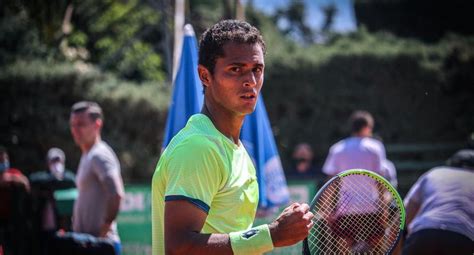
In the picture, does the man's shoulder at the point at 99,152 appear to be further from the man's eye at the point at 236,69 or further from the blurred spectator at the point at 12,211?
the man's eye at the point at 236,69

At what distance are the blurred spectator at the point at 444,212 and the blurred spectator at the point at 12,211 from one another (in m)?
5.64

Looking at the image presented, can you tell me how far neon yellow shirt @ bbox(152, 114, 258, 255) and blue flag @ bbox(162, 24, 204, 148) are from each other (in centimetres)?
223

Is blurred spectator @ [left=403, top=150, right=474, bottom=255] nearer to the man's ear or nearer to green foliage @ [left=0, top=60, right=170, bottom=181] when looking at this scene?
the man's ear

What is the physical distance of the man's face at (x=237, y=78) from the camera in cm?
295

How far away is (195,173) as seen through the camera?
8.87 feet

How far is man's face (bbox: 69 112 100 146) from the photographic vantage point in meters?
6.62

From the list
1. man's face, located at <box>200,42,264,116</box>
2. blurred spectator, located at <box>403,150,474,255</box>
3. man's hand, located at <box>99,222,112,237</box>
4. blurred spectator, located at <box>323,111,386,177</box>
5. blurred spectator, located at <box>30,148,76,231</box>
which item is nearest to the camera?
man's face, located at <box>200,42,264,116</box>

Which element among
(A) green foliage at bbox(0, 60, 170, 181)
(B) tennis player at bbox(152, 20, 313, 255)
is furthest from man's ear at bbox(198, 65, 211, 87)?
(A) green foliage at bbox(0, 60, 170, 181)

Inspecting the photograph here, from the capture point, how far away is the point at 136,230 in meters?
9.93

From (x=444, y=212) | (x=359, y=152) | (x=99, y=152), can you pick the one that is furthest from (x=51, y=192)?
(x=444, y=212)

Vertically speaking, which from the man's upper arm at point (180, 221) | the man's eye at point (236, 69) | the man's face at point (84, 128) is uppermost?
the man's eye at point (236, 69)

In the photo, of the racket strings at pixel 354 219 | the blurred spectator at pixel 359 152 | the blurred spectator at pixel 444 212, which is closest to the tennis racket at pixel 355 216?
the racket strings at pixel 354 219

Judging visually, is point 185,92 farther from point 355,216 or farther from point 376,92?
point 376,92

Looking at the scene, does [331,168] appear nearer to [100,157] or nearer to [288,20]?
[100,157]
